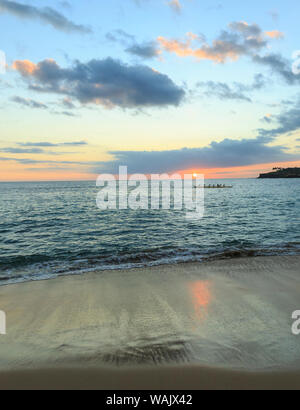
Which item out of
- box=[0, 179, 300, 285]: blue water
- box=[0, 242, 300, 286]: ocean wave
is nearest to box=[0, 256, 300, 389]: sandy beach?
box=[0, 242, 300, 286]: ocean wave

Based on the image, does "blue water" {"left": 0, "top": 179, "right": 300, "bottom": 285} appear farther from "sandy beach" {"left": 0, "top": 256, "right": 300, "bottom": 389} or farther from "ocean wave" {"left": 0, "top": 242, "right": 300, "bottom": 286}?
"sandy beach" {"left": 0, "top": 256, "right": 300, "bottom": 389}

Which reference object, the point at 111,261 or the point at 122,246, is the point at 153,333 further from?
the point at 122,246

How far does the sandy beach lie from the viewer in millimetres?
3535

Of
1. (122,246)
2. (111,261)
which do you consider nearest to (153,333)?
(111,261)

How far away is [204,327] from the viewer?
4.83 metres

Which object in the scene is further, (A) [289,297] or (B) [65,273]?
(B) [65,273]

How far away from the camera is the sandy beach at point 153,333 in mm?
3535

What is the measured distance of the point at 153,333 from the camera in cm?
469

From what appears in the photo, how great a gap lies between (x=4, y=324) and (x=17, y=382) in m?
2.19

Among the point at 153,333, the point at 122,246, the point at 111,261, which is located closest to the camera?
the point at 153,333

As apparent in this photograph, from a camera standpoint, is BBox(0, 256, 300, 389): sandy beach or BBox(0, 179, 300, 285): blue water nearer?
BBox(0, 256, 300, 389): sandy beach

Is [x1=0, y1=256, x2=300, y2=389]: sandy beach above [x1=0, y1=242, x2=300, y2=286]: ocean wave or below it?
above

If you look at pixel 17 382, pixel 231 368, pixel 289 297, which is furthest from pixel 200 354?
pixel 289 297
